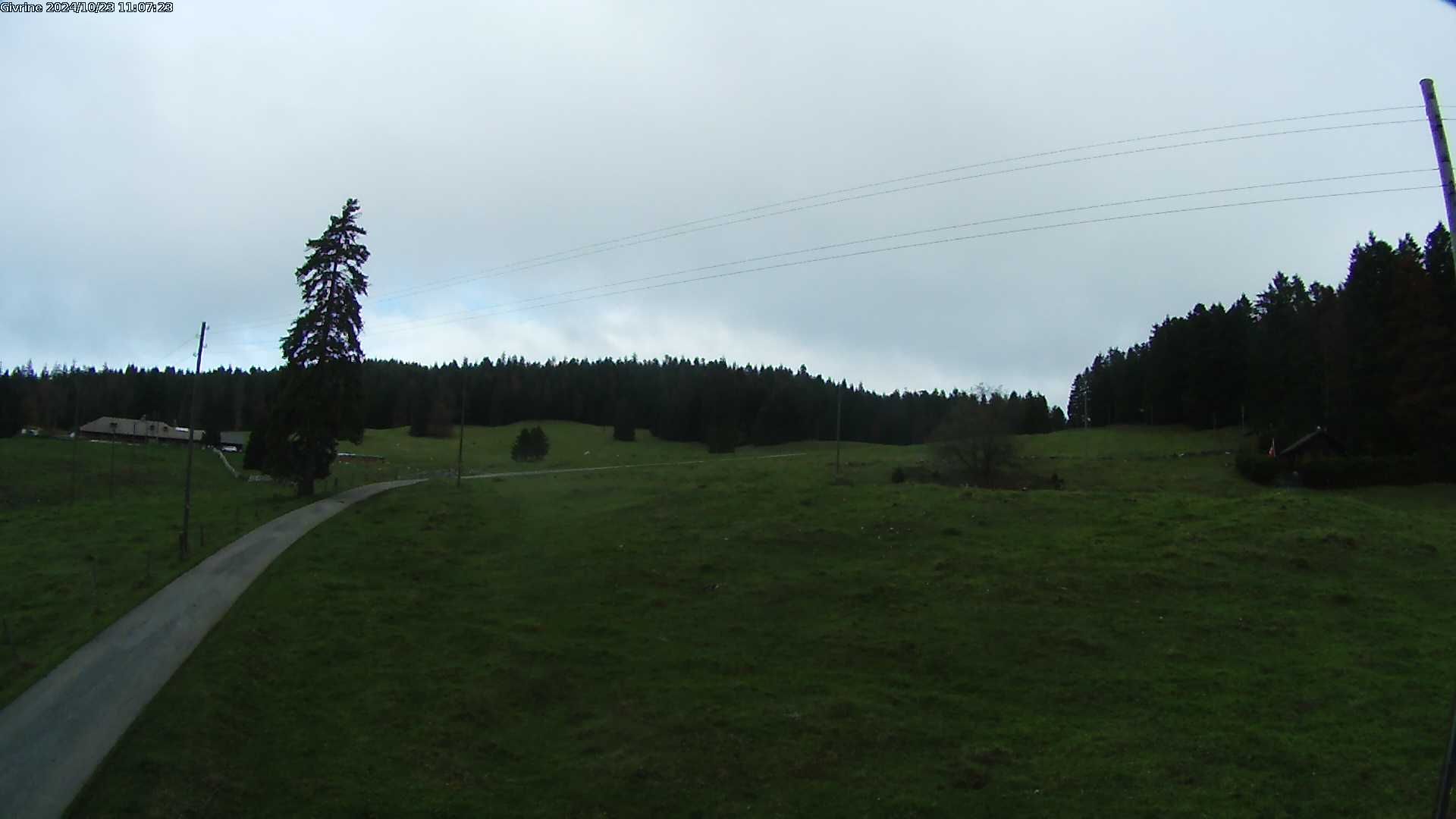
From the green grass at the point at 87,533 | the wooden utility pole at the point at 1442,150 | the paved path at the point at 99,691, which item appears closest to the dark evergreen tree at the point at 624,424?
the green grass at the point at 87,533

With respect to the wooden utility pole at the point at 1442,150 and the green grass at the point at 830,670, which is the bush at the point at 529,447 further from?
the wooden utility pole at the point at 1442,150

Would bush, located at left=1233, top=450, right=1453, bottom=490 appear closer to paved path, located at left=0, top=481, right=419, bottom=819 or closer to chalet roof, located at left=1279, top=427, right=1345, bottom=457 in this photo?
chalet roof, located at left=1279, top=427, right=1345, bottom=457

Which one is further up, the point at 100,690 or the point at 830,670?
the point at 830,670

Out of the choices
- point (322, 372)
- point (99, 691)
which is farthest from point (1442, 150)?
point (322, 372)

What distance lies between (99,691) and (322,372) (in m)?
35.8

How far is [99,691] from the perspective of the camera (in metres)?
24.6

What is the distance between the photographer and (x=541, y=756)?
76.4 feet

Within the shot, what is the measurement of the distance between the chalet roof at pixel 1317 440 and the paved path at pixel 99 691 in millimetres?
70166

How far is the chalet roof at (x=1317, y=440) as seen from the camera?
224 ft

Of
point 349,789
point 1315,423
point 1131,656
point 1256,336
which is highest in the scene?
point 1256,336

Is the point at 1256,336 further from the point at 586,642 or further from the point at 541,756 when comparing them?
the point at 541,756

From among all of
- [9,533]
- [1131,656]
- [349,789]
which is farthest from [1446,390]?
[9,533]

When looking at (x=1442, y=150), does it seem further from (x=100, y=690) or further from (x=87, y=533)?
(x=87, y=533)

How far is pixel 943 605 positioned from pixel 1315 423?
5885cm
